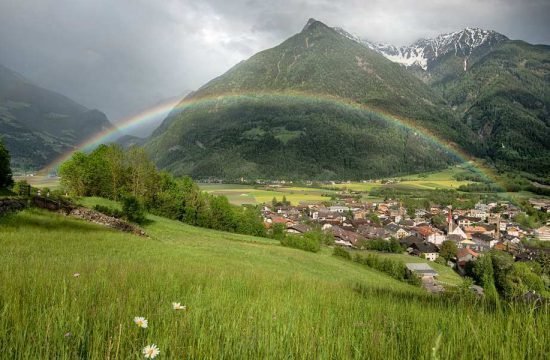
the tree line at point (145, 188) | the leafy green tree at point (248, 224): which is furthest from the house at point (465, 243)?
the tree line at point (145, 188)

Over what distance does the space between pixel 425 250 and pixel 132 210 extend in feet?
249

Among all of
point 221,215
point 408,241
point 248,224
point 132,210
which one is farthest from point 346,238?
point 132,210

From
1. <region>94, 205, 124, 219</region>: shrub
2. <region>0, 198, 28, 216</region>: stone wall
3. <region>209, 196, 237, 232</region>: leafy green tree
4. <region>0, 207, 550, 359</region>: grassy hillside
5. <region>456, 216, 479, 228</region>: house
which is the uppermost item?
<region>0, 207, 550, 359</region>: grassy hillside

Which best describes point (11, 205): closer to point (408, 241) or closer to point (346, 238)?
point (346, 238)

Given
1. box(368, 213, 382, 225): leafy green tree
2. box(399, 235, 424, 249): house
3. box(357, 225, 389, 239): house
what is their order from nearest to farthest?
box(399, 235, 424, 249): house < box(357, 225, 389, 239): house < box(368, 213, 382, 225): leafy green tree

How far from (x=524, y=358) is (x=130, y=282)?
3940mm

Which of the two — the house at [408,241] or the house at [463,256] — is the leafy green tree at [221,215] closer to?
the house at [408,241]

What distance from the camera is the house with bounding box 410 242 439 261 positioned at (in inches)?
3368

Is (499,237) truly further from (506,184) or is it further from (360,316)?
(360,316)

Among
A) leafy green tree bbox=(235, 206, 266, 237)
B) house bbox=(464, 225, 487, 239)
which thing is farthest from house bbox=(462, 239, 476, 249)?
leafy green tree bbox=(235, 206, 266, 237)

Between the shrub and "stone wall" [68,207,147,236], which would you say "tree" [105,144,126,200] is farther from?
"stone wall" [68,207,147,236]

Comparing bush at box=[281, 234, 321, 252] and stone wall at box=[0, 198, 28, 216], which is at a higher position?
stone wall at box=[0, 198, 28, 216]

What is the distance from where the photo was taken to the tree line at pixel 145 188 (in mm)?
42938

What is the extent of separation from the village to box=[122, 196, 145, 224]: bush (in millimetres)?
40029
